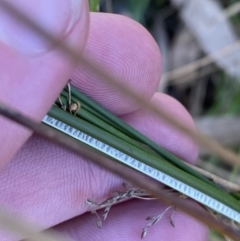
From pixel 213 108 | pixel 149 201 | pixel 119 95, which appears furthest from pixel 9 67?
pixel 213 108

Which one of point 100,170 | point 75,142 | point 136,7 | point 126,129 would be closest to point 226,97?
point 136,7

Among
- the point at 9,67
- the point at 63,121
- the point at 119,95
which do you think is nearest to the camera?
the point at 9,67

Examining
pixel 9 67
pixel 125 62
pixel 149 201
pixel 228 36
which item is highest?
pixel 228 36

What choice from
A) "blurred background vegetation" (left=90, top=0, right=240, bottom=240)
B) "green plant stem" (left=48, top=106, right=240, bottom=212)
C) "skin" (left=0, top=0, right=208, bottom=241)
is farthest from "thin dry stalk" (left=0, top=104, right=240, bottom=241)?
"blurred background vegetation" (left=90, top=0, right=240, bottom=240)

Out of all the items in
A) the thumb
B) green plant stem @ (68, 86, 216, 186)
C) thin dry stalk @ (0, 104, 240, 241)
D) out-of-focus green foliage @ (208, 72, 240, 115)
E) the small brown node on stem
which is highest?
out-of-focus green foliage @ (208, 72, 240, 115)

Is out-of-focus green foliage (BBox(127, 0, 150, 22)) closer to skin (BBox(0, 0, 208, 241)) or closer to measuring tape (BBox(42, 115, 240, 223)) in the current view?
skin (BBox(0, 0, 208, 241))

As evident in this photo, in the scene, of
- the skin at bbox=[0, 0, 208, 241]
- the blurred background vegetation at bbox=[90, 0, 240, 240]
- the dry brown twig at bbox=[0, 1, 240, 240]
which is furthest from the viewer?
the blurred background vegetation at bbox=[90, 0, 240, 240]

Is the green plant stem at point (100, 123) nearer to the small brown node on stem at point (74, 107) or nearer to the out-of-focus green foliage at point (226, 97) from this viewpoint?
the small brown node on stem at point (74, 107)

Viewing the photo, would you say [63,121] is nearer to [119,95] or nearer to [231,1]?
[119,95]
